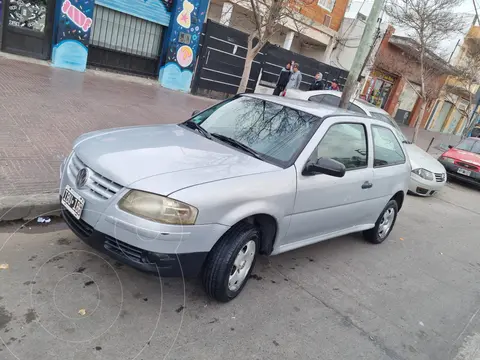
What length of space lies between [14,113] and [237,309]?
537 centimetres

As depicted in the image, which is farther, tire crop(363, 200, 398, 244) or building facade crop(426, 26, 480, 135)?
building facade crop(426, 26, 480, 135)

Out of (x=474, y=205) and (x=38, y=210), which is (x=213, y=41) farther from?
(x=38, y=210)

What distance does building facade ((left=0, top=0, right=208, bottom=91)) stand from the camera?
34.4 ft

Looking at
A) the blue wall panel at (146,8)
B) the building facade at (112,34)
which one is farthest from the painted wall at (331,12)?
the blue wall panel at (146,8)

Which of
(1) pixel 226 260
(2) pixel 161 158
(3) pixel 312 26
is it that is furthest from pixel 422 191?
(3) pixel 312 26

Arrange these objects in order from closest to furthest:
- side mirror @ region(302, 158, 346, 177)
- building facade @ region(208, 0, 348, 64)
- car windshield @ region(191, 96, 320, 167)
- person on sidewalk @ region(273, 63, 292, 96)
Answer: side mirror @ region(302, 158, 346, 177)
car windshield @ region(191, 96, 320, 167)
person on sidewalk @ region(273, 63, 292, 96)
building facade @ region(208, 0, 348, 64)

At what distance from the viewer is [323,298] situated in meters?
3.84

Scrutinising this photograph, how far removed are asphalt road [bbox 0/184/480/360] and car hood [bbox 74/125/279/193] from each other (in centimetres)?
97

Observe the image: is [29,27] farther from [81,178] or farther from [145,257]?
[145,257]

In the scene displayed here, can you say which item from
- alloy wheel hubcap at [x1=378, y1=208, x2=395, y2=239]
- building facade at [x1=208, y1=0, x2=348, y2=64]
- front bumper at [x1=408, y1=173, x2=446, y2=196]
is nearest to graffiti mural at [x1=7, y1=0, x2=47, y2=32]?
building facade at [x1=208, y1=0, x2=348, y2=64]

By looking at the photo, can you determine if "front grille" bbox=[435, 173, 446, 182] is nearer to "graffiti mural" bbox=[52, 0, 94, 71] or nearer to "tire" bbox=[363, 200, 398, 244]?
"tire" bbox=[363, 200, 398, 244]

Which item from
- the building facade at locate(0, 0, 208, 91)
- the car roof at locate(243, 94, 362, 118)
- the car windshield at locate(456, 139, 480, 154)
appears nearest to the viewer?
the car roof at locate(243, 94, 362, 118)

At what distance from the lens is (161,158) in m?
3.13

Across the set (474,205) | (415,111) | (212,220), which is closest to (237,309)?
(212,220)
